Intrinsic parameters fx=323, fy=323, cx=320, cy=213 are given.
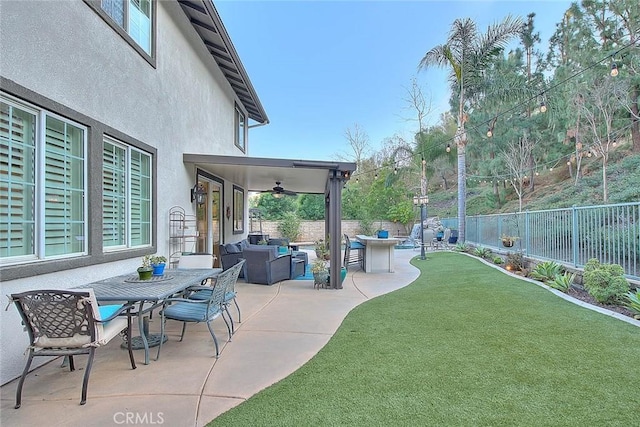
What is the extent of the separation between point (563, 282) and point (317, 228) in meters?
16.0

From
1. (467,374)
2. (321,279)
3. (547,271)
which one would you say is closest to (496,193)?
(547,271)

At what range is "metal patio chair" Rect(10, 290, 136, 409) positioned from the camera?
8.30ft

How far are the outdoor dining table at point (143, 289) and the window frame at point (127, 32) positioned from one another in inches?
130

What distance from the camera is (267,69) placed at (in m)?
23.3

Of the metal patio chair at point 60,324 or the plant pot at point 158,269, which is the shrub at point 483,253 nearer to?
the plant pot at point 158,269

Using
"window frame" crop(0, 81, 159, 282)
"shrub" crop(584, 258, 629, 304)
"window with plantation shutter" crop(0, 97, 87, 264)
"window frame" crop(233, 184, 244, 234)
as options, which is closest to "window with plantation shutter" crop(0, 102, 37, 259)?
"window with plantation shutter" crop(0, 97, 87, 264)

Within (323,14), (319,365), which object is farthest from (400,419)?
(323,14)

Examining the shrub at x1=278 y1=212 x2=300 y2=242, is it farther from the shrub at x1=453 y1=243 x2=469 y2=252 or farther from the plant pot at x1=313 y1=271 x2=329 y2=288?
the plant pot at x1=313 y1=271 x2=329 y2=288

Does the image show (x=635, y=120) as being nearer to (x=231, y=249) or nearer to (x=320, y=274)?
(x=320, y=274)

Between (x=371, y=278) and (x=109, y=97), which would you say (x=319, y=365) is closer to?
(x=109, y=97)

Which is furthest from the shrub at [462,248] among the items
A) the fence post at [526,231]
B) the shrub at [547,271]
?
the shrub at [547,271]

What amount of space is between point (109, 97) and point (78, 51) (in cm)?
66

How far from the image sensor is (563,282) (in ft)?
18.7

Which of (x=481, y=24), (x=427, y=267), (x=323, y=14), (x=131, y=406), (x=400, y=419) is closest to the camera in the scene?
(x=400, y=419)
